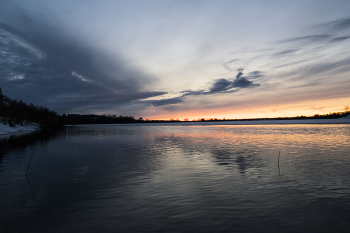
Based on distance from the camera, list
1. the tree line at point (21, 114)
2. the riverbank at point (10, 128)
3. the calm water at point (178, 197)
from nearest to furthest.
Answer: the calm water at point (178, 197) → the riverbank at point (10, 128) → the tree line at point (21, 114)

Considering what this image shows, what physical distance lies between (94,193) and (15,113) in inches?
1798

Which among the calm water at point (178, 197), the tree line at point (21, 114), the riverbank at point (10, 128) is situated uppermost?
the tree line at point (21, 114)

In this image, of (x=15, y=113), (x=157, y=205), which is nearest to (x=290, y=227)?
(x=157, y=205)

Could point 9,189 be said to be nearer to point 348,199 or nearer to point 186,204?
point 186,204

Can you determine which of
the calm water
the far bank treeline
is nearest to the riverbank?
the far bank treeline

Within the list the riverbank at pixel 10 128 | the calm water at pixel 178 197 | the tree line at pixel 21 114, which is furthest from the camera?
the tree line at pixel 21 114

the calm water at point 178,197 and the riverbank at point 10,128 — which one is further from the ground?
the riverbank at point 10,128

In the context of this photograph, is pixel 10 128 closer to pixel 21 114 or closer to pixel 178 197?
pixel 21 114

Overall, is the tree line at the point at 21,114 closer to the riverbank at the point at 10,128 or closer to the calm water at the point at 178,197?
the riverbank at the point at 10,128

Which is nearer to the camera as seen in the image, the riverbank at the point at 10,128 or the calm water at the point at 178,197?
the calm water at the point at 178,197

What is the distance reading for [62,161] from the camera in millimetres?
13320

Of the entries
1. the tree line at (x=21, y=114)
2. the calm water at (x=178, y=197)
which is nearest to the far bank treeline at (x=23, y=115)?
the tree line at (x=21, y=114)

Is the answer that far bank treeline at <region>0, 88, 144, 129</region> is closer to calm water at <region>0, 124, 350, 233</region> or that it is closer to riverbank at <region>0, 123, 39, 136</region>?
riverbank at <region>0, 123, 39, 136</region>

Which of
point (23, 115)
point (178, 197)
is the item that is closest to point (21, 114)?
point (23, 115)
